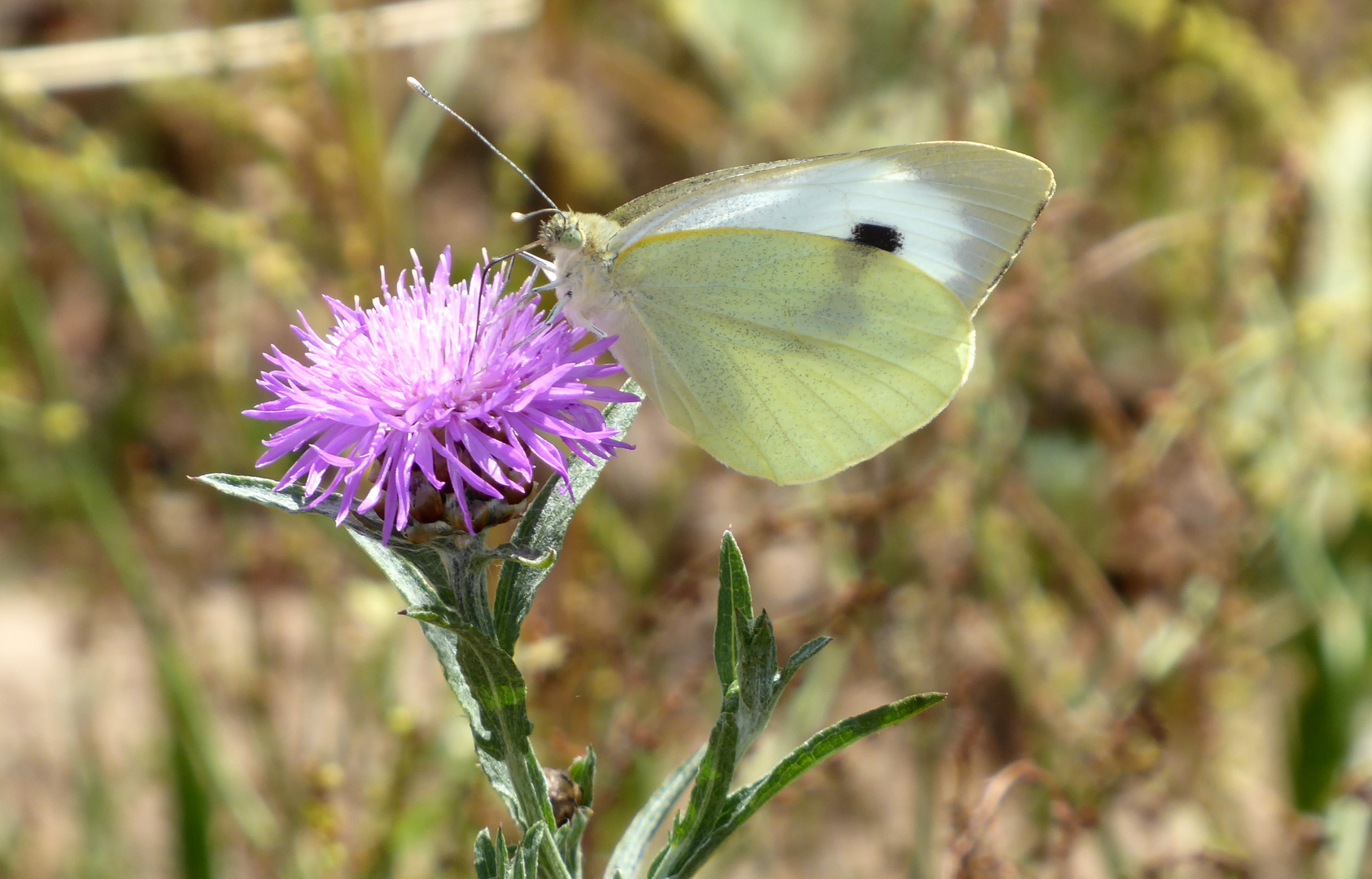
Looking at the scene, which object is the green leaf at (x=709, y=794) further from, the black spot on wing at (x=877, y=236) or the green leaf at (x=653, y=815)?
the black spot on wing at (x=877, y=236)

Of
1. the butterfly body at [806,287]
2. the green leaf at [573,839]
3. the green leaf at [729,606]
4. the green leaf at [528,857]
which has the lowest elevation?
the green leaf at [528,857]

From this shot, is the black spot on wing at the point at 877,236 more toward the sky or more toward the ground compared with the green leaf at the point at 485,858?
more toward the sky

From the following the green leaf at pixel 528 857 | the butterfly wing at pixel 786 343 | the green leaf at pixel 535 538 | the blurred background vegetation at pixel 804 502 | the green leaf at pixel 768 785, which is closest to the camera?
the green leaf at pixel 528 857

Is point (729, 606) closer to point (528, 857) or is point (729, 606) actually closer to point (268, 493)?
point (528, 857)

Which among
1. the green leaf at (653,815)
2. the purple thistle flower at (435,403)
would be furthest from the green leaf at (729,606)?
the purple thistle flower at (435,403)

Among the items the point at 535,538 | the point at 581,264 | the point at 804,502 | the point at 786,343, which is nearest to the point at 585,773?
the point at 535,538

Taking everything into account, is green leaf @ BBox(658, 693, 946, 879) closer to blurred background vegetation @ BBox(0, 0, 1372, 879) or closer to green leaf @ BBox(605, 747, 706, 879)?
green leaf @ BBox(605, 747, 706, 879)

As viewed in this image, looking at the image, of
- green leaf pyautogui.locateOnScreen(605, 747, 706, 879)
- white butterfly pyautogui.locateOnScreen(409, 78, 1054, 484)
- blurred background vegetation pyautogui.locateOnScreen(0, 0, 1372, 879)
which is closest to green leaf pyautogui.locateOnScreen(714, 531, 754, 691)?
green leaf pyautogui.locateOnScreen(605, 747, 706, 879)

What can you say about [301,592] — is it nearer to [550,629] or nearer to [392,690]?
[392,690]
